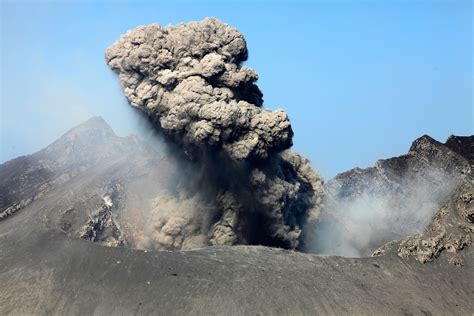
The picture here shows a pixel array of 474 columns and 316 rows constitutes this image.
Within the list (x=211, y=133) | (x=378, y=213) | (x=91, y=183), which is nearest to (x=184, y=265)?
(x=211, y=133)

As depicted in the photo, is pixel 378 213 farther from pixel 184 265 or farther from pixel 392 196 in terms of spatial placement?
pixel 184 265

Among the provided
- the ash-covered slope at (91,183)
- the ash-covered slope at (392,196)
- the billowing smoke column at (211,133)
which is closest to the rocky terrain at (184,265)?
the ash-covered slope at (91,183)

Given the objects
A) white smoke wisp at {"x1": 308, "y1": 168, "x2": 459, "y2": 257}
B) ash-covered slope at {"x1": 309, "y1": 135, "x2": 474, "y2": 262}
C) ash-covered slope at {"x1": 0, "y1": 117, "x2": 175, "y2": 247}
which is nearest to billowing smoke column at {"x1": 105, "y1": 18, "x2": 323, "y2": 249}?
ash-covered slope at {"x1": 0, "y1": 117, "x2": 175, "y2": 247}

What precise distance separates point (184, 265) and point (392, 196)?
15135 mm

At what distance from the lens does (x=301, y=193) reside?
29.4m

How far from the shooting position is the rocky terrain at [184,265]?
18.5m

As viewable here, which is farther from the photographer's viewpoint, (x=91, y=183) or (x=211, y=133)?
(x=91, y=183)

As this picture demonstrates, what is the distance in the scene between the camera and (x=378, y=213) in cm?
3159

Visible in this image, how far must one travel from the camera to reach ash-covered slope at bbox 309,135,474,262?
94.0 feet

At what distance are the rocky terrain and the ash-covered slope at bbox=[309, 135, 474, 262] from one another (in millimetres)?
176

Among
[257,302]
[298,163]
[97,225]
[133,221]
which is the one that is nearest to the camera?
[257,302]

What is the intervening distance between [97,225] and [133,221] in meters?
2.47

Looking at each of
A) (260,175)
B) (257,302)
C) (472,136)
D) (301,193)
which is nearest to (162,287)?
(257,302)

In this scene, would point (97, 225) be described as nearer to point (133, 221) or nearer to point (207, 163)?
point (133, 221)
